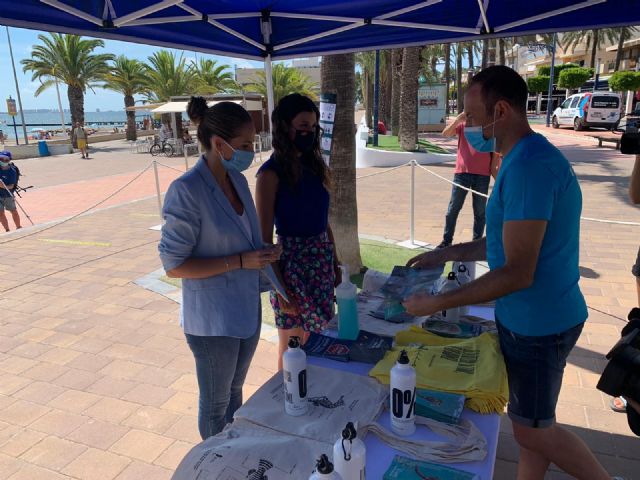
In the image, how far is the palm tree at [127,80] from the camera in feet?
107

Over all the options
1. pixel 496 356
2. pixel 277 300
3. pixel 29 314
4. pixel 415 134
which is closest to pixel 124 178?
pixel 415 134

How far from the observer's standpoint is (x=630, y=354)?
1.54m

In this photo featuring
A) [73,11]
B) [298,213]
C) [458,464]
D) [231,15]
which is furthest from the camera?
[231,15]

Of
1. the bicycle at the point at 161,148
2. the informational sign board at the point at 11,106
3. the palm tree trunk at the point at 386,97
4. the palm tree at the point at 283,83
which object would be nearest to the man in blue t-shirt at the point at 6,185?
the bicycle at the point at 161,148

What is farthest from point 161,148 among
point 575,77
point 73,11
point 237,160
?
point 575,77

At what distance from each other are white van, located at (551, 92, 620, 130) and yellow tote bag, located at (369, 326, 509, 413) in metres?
26.0

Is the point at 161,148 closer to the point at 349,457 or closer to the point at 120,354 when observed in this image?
the point at 120,354

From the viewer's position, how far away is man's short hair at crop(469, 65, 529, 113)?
1.64m

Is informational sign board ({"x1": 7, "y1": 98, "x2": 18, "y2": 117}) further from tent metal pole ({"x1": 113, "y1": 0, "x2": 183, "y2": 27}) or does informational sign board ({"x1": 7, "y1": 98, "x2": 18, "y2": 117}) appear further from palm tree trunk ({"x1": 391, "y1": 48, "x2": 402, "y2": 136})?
tent metal pole ({"x1": 113, "y1": 0, "x2": 183, "y2": 27})

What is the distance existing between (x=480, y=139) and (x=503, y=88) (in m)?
0.24

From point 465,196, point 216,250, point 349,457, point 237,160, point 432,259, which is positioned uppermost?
point 237,160

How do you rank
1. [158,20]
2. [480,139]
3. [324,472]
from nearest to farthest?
[324,472] → [480,139] → [158,20]

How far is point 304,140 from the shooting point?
2.61 m

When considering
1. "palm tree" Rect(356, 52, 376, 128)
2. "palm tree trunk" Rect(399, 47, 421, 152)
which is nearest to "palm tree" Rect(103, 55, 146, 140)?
"palm tree" Rect(356, 52, 376, 128)
